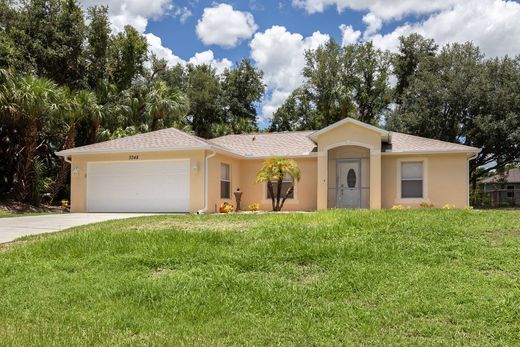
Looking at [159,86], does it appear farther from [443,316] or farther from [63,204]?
[443,316]

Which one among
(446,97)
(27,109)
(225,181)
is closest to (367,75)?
(446,97)

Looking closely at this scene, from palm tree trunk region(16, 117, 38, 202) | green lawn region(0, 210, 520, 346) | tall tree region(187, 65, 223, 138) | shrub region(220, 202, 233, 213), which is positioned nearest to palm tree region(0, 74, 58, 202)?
palm tree trunk region(16, 117, 38, 202)

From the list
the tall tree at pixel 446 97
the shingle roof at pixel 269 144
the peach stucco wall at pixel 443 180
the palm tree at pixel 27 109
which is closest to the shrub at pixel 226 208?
the shingle roof at pixel 269 144

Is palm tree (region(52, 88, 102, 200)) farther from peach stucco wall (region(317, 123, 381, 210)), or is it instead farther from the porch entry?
the porch entry

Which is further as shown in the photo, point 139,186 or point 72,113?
point 72,113

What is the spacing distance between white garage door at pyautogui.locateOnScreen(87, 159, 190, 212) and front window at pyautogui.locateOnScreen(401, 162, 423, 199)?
902cm

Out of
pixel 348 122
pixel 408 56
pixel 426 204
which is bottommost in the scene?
Answer: pixel 426 204

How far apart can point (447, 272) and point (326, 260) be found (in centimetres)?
171

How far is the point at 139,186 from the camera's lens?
1970 centimetres

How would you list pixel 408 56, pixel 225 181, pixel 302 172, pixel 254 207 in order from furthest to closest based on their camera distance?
pixel 408 56
pixel 302 172
pixel 225 181
pixel 254 207

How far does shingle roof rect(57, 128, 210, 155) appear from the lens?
744 inches

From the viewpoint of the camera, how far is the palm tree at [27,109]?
2120cm

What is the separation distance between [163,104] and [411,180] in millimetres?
16108

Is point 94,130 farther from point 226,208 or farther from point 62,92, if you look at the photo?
point 226,208
